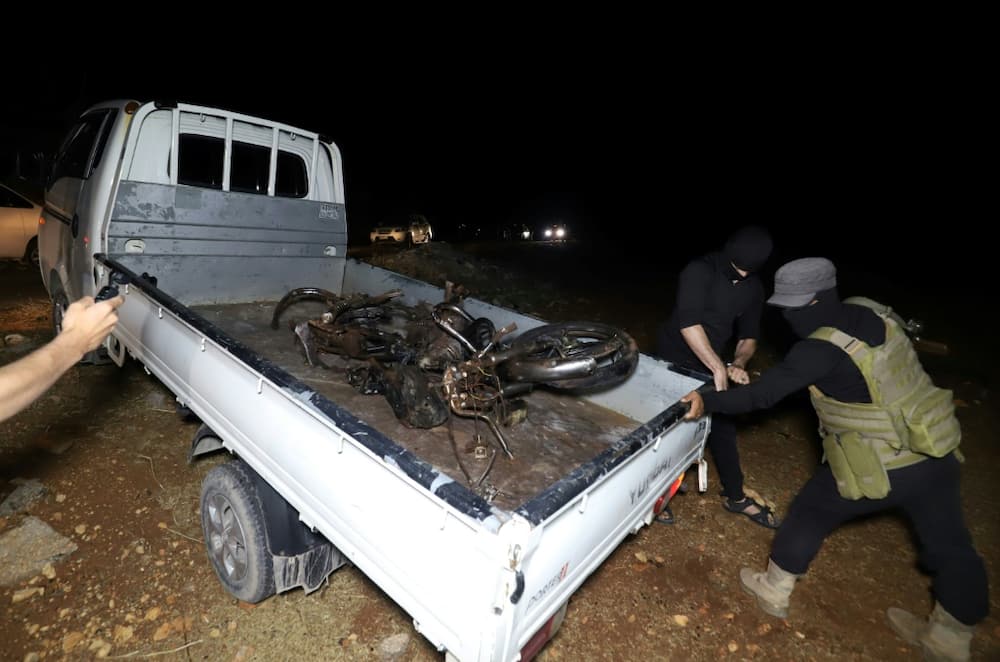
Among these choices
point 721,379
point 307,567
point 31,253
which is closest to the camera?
point 307,567

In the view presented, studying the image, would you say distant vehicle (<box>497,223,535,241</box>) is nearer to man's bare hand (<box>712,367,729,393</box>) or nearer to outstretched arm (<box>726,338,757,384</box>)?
outstretched arm (<box>726,338,757,384</box>)

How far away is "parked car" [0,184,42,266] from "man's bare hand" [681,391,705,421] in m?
11.2

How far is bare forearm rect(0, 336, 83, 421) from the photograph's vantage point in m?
1.51

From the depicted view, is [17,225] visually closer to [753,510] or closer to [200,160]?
[200,160]

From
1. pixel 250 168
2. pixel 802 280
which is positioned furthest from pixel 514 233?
pixel 802 280

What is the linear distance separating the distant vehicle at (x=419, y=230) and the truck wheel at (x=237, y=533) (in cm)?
1550

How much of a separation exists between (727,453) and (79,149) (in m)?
5.86

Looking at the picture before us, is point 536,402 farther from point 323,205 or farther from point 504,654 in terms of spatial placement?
point 323,205

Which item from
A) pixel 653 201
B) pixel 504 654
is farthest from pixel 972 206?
pixel 504 654

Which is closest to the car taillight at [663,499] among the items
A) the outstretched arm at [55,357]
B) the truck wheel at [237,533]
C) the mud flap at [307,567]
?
the mud flap at [307,567]

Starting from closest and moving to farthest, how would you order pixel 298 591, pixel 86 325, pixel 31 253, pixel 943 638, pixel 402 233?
pixel 86 325
pixel 943 638
pixel 298 591
pixel 31 253
pixel 402 233

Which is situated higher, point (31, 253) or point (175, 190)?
point (175, 190)

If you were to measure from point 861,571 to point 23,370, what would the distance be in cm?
455

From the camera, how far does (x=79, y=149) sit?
418 centimetres
